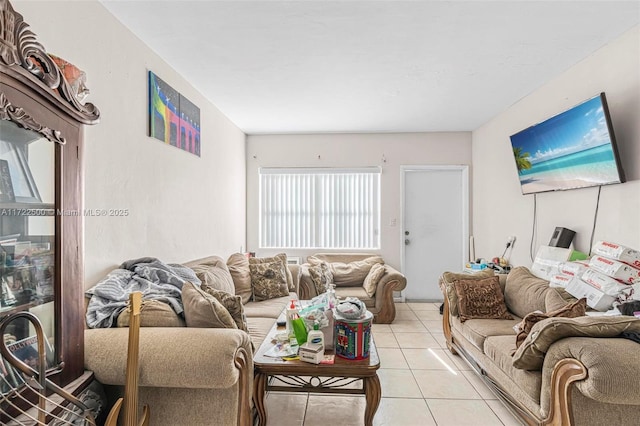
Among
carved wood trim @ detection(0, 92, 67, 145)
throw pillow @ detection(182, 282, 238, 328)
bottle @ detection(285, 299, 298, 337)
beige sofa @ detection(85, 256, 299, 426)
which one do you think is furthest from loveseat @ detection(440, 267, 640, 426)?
carved wood trim @ detection(0, 92, 67, 145)

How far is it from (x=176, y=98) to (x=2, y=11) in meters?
2.00

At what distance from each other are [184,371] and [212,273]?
1.44 meters

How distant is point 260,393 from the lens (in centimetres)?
193

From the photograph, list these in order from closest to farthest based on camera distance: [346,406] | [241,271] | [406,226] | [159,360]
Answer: [159,360], [346,406], [241,271], [406,226]

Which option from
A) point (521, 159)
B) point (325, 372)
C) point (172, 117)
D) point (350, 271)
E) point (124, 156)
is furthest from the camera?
point (350, 271)

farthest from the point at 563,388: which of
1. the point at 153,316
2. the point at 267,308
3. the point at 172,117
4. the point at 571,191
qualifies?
the point at 172,117

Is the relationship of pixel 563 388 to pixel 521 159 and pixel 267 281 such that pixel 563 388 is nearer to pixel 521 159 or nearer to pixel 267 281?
pixel 521 159

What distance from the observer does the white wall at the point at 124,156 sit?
5.91 feet

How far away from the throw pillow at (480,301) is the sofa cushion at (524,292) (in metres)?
0.09

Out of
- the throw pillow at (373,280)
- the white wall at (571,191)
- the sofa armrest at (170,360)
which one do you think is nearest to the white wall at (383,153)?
the white wall at (571,191)

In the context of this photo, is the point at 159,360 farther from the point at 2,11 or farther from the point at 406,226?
the point at 406,226

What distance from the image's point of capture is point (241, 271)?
138 inches

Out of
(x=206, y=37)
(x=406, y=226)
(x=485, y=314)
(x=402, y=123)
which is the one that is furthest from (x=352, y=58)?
(x=406, y=226)

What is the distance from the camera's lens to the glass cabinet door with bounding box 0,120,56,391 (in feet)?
3.46
